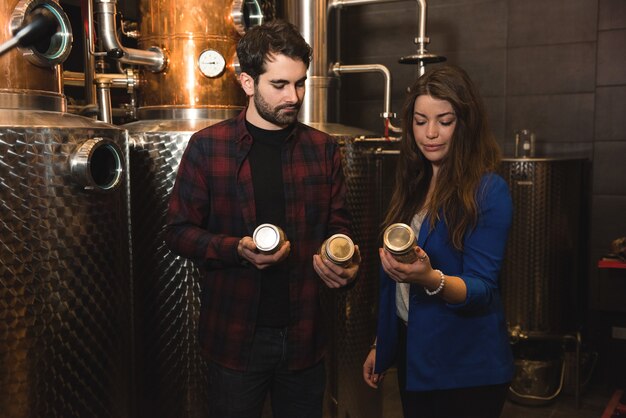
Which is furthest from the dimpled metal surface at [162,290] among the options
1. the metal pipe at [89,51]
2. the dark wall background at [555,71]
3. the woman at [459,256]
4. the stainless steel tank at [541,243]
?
the stainless steel tank at [541,243]

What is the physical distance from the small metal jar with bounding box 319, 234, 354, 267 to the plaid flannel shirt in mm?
225

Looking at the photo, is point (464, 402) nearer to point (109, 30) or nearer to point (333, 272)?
point (333, 272)

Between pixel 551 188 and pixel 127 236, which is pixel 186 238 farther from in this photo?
pixel 551 188

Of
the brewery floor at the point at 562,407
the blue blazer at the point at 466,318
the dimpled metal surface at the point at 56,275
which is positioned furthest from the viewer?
the brewery floor at the point at 562,407

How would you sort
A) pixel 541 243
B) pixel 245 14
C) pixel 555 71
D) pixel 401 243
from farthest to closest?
pixel 555 71 < pixel 541 243 < pixel 245 14 < pixel 401 243

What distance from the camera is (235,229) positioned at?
80.2 inches

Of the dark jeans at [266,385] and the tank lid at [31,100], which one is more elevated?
the tank lid at [31,100]

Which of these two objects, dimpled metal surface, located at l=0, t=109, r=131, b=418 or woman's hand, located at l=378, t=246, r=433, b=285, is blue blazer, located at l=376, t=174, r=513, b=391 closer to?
woman's hand, located at l=378, t=246, r=433, b=285

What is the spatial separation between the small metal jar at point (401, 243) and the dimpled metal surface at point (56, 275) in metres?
1.00

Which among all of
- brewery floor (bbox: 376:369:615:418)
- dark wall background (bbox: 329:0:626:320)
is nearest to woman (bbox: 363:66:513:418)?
brewery floor (bbox: 376:369:615:418)

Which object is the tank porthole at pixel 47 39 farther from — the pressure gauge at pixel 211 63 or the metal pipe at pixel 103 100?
the pressure gauge at pixel 211 63

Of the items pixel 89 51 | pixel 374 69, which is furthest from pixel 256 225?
pixel 374 69

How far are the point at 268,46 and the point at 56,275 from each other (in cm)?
96

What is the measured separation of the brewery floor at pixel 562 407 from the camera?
3.93 meters
